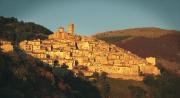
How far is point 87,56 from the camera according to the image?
111812 millimetres

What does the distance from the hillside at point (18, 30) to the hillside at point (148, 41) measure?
21405 millimetres

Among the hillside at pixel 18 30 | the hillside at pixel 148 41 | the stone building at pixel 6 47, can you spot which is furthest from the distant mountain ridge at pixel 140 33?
the stone building at pixel 6 47

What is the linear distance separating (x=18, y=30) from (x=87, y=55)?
44.2ft

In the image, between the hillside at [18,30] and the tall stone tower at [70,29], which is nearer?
the hillside at [18,30]

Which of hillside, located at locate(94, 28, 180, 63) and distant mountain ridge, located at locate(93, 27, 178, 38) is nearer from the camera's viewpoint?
hillside, located at locate(94, 28, 180, 63)

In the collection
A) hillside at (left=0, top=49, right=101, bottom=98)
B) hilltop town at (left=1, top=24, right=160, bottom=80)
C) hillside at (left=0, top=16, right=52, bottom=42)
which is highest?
hillside at (left=0, top=16, right=52, bottom=42)

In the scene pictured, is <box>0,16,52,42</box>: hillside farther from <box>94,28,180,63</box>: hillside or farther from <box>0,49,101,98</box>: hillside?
<box>94,28,180,63</box>: hillside

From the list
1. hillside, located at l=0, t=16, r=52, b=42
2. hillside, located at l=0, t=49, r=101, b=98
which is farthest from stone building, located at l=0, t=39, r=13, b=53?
hillside, located at l=0, t=16, r=52, b=42

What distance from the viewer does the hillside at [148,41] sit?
152 metres

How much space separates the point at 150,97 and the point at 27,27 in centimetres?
3144

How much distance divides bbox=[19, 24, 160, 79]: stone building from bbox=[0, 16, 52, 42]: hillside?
12.2ft

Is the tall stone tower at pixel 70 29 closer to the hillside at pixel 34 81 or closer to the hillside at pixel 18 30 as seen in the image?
the hillside at pixel 18 30

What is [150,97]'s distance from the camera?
330 ft

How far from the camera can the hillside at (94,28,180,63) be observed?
152 m
